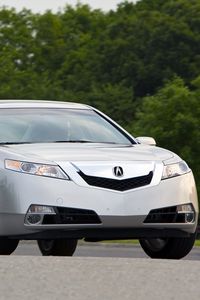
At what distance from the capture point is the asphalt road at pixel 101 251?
17.8 m

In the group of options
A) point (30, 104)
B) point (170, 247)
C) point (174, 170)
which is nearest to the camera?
point (174, 170)

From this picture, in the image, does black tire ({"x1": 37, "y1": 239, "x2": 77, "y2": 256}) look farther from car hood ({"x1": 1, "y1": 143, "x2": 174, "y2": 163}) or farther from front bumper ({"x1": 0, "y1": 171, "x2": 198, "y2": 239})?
front bumper ({"x1": 0, "y1": 171, "x2": 198, "y2": 239})

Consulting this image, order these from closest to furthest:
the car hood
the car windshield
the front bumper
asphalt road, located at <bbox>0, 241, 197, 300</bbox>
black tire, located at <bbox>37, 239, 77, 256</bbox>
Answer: asphalt road, located at <bbox>0, 241, 197, 300</bbox> → the front bumper → the car hood → the car windshield → black tire, located at <bbox>37, 239, 77, 256</bbox>

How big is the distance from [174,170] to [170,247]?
99 centimetres

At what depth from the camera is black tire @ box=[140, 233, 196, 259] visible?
1040 cm

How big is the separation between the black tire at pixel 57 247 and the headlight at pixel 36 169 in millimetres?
2634

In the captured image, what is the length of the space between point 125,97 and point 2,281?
249ft

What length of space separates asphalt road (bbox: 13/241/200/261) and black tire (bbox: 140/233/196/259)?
19.6ft

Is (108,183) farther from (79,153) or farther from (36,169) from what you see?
(36,169)

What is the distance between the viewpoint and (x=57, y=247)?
12.1 m

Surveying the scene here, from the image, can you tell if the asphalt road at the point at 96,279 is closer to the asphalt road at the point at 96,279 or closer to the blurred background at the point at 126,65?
the asphalt road at the point at 96,279

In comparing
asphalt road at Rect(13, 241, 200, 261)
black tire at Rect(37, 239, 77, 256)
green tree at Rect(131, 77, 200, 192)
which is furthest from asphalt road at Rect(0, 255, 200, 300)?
green tree at Rect(131, 77, 200, 192)

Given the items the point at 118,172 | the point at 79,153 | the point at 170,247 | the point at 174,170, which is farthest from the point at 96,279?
the point at 170,247

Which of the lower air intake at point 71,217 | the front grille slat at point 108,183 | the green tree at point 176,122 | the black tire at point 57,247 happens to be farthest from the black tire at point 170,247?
the green tree at point 176,122
